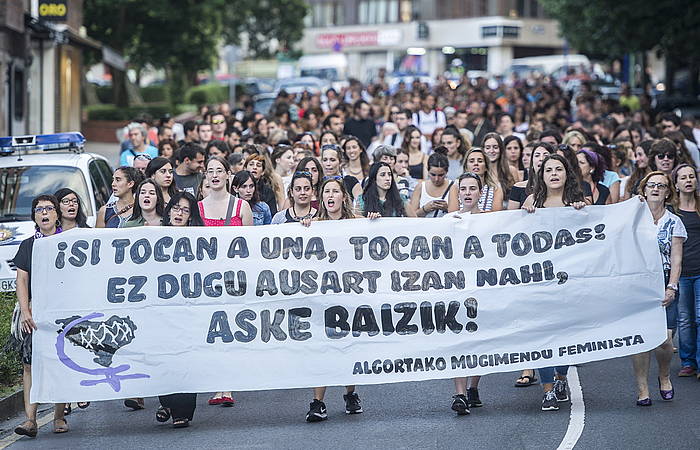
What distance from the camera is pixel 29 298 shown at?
895 centimetres

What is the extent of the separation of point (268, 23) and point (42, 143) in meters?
48.6

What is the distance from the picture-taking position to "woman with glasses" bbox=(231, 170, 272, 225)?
36.6 ft

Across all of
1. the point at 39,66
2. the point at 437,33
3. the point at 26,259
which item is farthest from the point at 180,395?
the point at 437,33

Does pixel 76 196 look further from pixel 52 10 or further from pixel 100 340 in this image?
pixel 52 10

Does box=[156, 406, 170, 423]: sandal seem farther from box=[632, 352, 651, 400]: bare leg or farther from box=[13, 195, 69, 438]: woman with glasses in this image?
box=[632, 352, 651, 400]: bare leg

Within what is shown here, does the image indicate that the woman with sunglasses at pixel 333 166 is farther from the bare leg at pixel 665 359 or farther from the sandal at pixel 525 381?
the bare leg at pixel 665 359

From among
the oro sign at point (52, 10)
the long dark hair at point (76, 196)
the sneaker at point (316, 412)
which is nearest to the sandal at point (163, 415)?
the sneaker at point (316, 412)

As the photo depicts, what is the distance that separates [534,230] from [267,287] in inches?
78.1

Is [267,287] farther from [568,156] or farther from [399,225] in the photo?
[568,156]

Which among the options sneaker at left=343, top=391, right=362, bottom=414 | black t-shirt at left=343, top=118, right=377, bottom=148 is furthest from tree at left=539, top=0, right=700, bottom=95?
sneaker at left=343, top=391, right=362, bottom=414

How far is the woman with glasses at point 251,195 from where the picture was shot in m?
11.1

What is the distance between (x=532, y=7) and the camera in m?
85.1

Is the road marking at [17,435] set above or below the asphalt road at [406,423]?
below

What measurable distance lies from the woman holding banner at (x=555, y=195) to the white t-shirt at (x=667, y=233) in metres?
0.66
